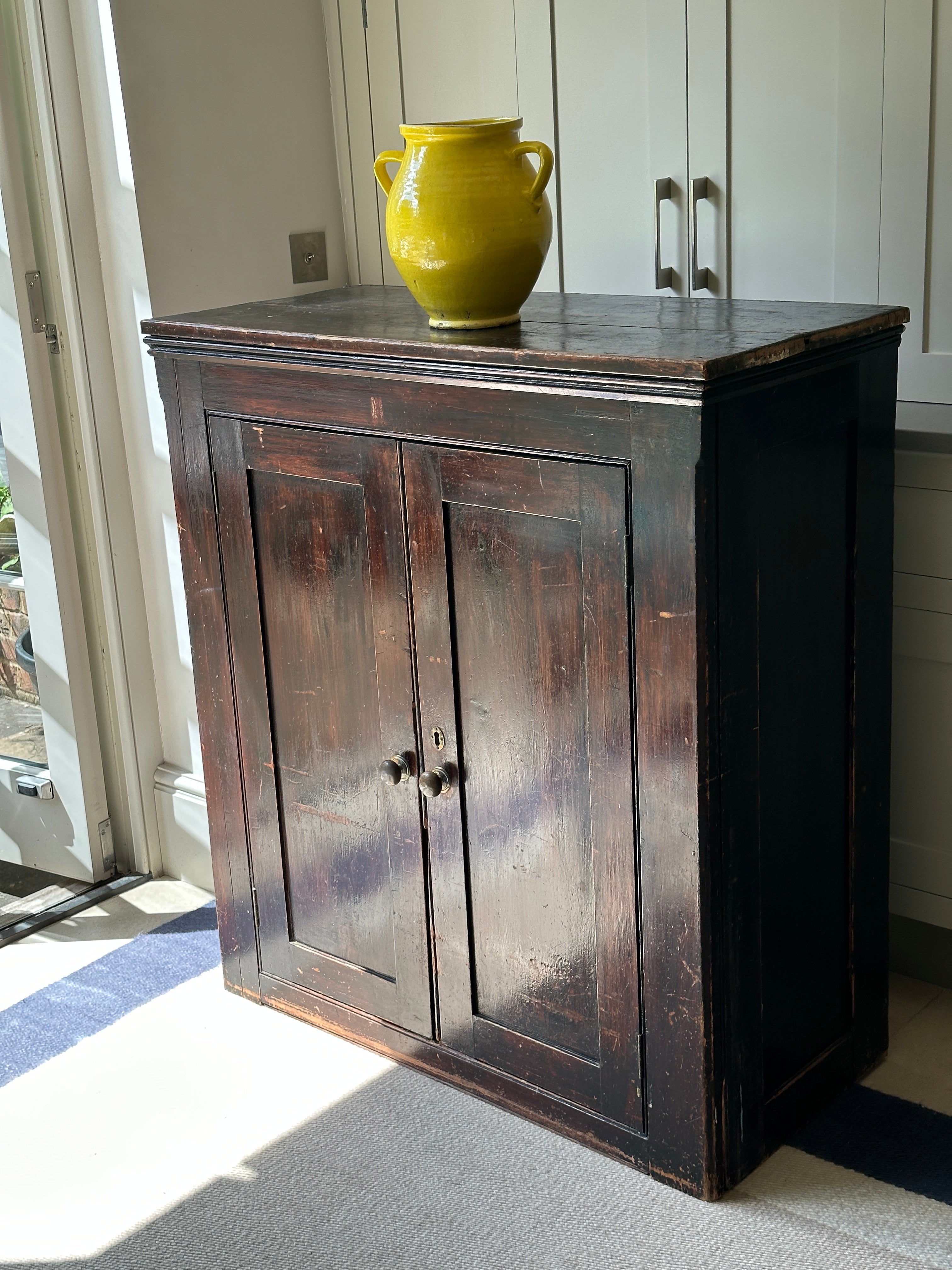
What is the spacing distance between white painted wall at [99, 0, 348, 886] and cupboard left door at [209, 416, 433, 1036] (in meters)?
0.53

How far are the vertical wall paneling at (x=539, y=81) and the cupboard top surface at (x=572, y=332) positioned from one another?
0.25 metres

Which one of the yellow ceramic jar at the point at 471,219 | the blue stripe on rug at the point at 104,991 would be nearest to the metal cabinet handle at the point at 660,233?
the yellow ceramic jar at the point at 471,219

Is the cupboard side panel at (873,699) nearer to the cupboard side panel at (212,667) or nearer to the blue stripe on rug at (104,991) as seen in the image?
the cupboard side panel at (212,667)

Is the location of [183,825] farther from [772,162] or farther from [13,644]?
[772,162]

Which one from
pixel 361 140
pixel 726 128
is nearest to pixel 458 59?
pixel 361 140

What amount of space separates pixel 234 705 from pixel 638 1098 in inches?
37.2

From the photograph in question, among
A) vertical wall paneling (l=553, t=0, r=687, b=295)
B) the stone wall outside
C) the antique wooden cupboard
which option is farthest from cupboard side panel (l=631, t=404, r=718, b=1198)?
the stone wall outside

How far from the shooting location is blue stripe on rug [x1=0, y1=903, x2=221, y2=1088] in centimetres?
237

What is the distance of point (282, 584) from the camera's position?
2.17 m

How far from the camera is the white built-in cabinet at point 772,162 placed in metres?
2.01

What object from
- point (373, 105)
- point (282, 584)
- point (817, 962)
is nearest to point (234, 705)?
point (282, 584)

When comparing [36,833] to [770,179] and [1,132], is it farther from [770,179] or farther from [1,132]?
[770,179]

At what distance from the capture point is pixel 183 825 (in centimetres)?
287

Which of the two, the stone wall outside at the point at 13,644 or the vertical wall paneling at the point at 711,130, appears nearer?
the vertical wall paneling at the point at 711,130
